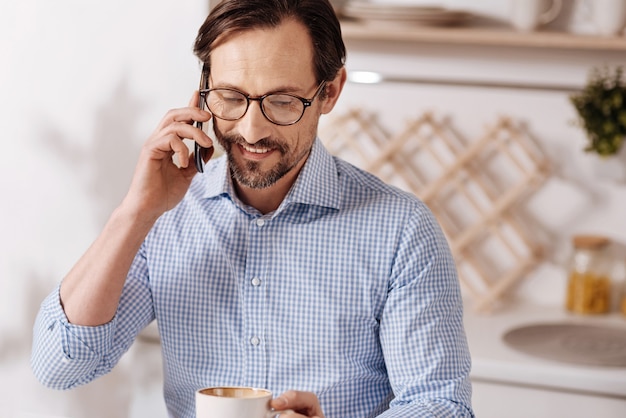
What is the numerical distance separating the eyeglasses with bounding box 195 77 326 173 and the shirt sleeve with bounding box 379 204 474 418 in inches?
9.8

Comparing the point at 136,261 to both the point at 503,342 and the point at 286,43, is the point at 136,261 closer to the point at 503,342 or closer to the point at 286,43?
the point at 286,43

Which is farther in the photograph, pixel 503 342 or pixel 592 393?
pixel 503 342

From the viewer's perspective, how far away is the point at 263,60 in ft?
4.13

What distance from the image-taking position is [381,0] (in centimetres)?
232

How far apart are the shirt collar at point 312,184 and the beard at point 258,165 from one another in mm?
71

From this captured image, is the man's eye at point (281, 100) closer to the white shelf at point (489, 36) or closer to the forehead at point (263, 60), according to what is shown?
the forehead at point (263, 60)

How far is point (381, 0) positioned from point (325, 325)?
45.5 inches

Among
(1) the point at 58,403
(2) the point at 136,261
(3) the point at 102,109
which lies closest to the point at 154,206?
(2) the point at 136,261

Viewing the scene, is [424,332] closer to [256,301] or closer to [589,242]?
[256,301]

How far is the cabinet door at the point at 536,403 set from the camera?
183cm

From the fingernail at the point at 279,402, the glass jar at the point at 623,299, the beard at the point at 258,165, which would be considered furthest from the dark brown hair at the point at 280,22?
the glass jar at the point at 623,299

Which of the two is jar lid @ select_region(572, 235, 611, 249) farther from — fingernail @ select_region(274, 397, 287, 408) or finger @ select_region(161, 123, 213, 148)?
fingernail @ select_region(274, 397, 287, 408)

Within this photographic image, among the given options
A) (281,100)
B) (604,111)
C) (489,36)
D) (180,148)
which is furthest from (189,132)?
(604,111)

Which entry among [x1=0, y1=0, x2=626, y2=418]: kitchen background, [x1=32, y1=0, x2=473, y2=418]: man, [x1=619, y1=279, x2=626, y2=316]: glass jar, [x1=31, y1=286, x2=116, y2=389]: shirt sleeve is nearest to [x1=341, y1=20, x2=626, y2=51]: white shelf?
[x1=0, y1=0, x2=626, y2=418]: kitchen background
